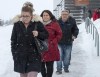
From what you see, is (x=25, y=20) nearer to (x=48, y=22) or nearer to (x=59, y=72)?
(x=48, y=22)

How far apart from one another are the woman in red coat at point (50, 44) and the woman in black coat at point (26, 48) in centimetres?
180

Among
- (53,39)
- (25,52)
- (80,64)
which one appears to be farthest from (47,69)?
(80,64)

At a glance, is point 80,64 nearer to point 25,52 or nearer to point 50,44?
point 50,44

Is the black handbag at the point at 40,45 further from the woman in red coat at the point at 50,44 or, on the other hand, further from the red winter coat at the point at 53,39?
the red winter coat at the point at 53,39

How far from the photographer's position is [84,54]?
49.8 feet

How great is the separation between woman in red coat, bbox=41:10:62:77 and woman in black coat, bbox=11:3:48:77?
5.89ft

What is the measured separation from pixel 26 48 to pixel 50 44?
2.19 m

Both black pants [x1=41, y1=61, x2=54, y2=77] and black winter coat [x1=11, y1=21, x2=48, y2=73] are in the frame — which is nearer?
black winter coat [x1=11, y1=21, x2=48, y2=73]

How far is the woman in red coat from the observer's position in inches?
339

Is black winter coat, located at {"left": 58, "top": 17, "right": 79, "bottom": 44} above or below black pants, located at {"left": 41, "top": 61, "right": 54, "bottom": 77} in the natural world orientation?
above

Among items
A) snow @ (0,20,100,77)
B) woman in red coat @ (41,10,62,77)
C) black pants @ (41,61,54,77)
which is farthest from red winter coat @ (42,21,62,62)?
snow @ (0,20,100,77)

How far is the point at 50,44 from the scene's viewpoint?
8.91m

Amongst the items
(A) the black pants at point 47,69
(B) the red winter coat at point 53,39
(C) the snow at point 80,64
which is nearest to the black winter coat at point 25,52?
(A) the black pants at point 47,69

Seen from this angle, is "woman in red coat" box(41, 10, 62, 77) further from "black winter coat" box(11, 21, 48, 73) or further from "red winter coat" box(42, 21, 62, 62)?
"black winter coat" box(11, 21, 48, 73)
